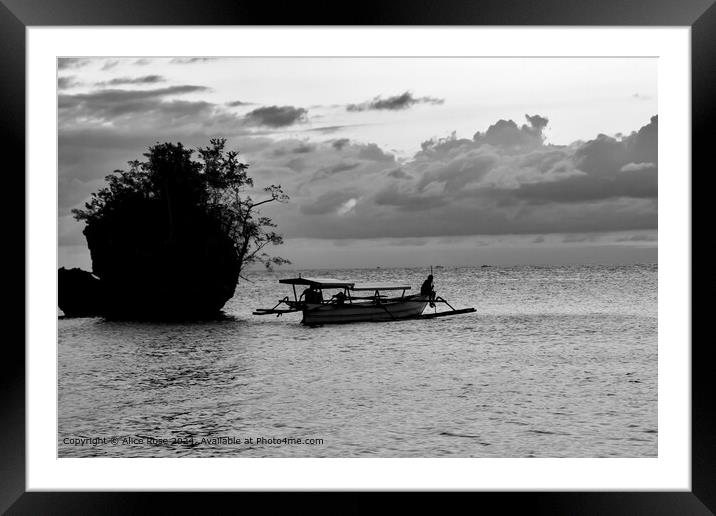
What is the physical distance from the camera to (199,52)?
421 centimetres

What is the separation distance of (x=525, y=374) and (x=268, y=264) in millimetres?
9366

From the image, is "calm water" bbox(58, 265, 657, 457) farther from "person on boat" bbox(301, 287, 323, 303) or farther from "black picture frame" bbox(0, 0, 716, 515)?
"black picture frame" bbox(0, 0, 716, 515)

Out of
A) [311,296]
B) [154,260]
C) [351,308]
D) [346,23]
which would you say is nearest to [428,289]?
[351,308]

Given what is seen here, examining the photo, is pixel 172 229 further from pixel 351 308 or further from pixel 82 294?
pixel 351 308

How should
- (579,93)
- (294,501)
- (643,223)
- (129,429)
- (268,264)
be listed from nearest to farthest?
(294,501), (129,429), (579,93), (268,264), (643,223)

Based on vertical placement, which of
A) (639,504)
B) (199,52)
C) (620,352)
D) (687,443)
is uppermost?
(199,52)

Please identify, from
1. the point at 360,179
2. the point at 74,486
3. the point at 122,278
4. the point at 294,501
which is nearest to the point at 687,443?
the point at 294,501

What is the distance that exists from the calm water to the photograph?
3.1 inches

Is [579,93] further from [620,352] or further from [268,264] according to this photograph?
[268,264]

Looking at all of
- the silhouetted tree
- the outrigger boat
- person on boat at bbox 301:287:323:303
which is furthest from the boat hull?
the silhouetted tree

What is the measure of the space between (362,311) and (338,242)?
2.90m

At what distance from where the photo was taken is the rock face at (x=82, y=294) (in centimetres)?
2289

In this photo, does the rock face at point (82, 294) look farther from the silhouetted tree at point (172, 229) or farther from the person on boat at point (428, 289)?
the person on boat at point (428, 289)

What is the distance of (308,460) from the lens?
398cm
